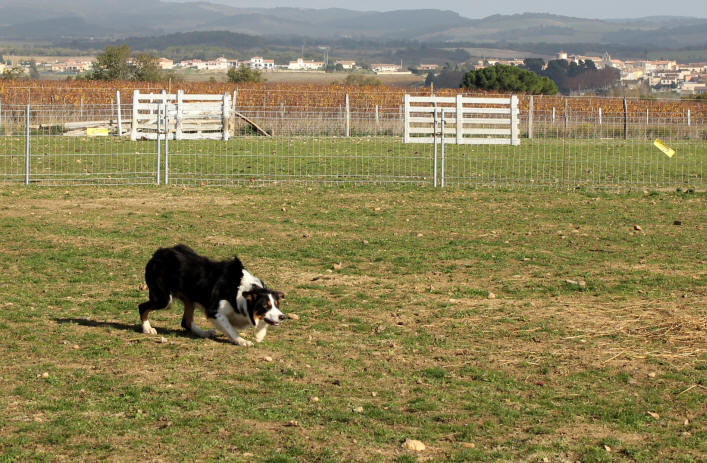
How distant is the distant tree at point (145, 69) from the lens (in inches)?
2280

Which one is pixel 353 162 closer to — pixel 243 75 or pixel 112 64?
pixel 112 64

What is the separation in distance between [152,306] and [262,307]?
106 cm

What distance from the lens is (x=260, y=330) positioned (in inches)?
319

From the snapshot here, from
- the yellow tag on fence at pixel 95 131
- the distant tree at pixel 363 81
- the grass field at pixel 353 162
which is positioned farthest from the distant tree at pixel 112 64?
the grass field at pixel 353 162

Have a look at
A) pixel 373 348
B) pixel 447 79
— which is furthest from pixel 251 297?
pixel 447 79

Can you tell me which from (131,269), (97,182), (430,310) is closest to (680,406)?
(430,310)

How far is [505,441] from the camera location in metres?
5.96

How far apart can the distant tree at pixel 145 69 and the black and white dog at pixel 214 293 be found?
5122cm

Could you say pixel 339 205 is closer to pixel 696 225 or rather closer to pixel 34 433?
pixel 696 225

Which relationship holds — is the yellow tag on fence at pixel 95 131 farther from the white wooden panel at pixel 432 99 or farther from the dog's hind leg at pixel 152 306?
the dog's hind leg at pixel 152 306

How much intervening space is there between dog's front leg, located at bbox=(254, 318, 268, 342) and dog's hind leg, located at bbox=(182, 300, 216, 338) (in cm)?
50

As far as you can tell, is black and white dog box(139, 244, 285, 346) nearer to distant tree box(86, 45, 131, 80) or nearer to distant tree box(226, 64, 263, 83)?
distant tree box(86, 45, 131, 80)

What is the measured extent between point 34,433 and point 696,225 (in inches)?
473

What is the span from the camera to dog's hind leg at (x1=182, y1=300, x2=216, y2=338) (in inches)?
330
